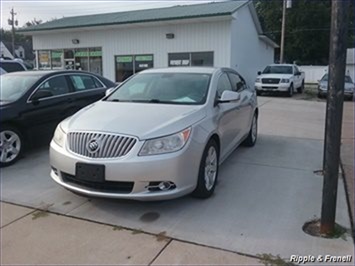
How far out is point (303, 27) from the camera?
42.6 m

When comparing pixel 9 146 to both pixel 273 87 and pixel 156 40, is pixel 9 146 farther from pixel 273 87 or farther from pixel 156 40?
pixel 156 40

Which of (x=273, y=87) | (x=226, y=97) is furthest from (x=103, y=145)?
(x=273, y=87)

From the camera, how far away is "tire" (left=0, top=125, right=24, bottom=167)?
5.89m

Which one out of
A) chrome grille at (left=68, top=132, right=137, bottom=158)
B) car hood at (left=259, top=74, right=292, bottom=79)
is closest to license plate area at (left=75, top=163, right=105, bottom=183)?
chrome grille at (left=68, top=132, right=137, bottom=158)

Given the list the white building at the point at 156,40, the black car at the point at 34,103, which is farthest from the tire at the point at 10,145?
the white building at the point at 156,40

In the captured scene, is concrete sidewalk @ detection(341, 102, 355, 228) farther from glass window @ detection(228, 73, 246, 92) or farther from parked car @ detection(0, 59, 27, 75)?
parked car @ detection(0, 59, 27, 75)

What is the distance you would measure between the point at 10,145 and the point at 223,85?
11.5ft

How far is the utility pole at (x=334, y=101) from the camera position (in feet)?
10.7

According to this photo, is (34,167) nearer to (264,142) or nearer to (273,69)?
(264,142)

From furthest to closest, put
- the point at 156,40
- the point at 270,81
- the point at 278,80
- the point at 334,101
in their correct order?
1. the point at 156,40
2. the point at 270,81
3. the point at 278,80
4. the point at 334,101

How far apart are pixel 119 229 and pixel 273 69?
1807 centimetres

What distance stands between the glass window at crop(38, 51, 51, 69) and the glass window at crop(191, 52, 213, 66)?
10715 mm

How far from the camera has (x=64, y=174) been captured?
422 centimetres

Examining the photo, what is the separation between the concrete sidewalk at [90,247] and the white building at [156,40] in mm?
15453
